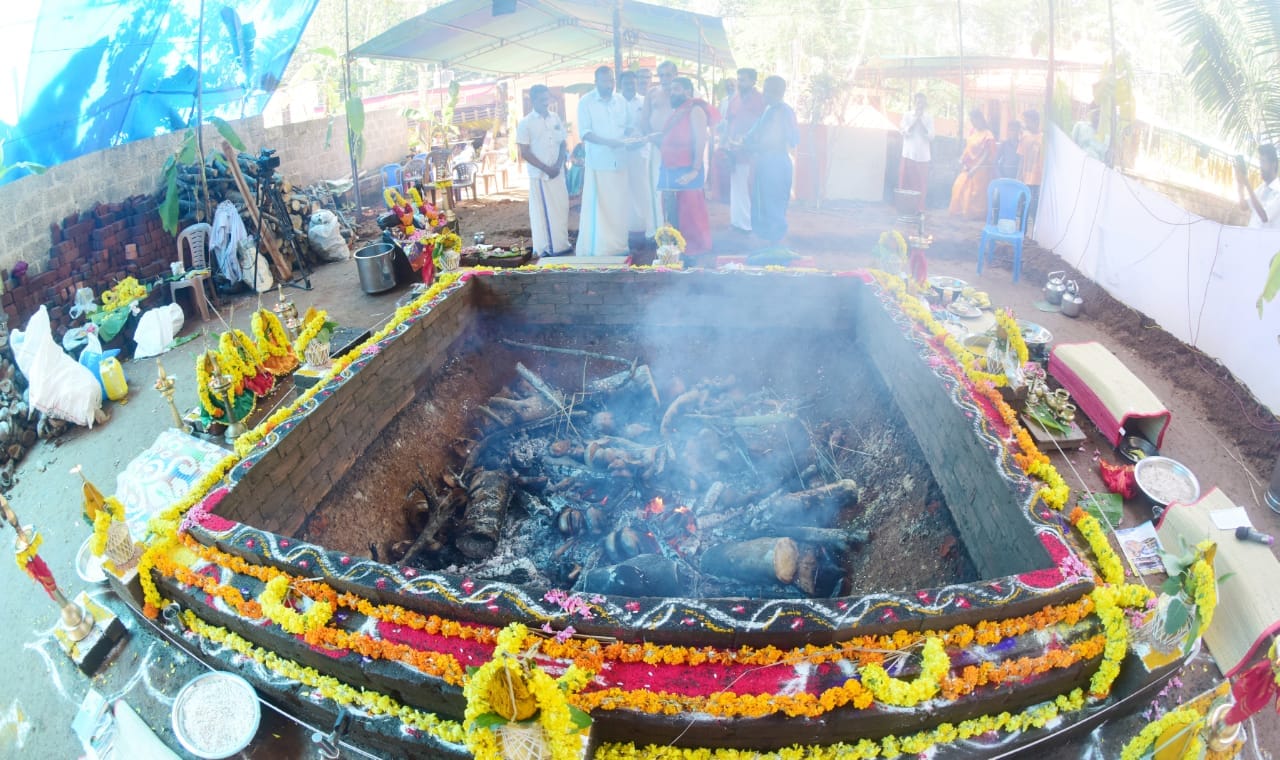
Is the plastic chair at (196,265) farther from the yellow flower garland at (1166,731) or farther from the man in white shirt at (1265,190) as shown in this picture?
the man in white shirt at (1265,190)

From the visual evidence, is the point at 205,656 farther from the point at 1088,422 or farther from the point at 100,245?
the point at 100,245

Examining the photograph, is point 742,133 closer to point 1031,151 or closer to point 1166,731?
point 1031,151

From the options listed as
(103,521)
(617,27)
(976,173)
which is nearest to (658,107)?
(617,27)

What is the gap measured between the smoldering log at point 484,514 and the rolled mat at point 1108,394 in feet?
14.8

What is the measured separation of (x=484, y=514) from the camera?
14.4 feet

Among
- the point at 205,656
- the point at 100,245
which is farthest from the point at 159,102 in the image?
the point at 205,656

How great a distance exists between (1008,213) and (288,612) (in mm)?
9075

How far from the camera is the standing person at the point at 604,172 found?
8258 millimetres

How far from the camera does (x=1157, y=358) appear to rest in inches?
252

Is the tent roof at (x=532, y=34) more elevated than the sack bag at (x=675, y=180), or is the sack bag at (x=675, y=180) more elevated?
the tent roof at (x=532, y=34)

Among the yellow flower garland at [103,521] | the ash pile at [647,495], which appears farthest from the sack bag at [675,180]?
the yellow flower garland at [103,521]

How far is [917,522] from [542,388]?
333 centimetres

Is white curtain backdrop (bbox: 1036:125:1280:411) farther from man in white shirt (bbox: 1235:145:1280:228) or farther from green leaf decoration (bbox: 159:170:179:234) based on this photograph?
green leaf decoration (bbox: 159:170:179:234)

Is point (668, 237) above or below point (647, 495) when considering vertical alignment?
above
